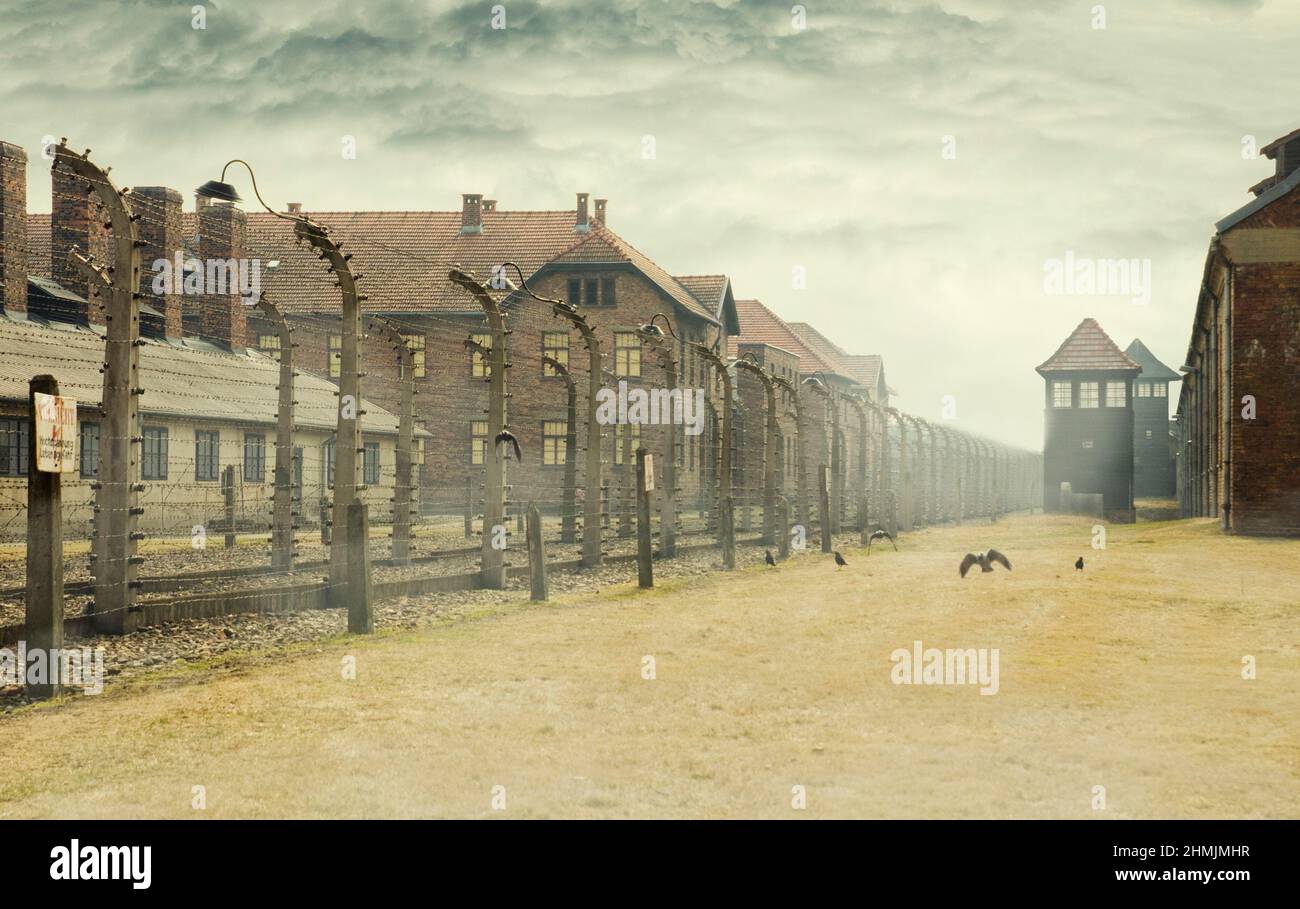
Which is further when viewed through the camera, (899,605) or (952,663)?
(899,605)

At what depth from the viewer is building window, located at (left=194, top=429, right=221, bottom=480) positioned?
31719mm

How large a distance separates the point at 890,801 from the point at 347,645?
22.0 feet

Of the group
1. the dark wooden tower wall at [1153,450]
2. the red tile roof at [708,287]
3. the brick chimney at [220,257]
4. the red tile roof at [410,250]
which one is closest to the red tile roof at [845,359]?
the dark wooden tower wall at [1153,450]

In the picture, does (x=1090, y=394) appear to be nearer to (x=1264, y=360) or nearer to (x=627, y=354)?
(x=627, y=354)

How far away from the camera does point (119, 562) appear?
1134 centimetres

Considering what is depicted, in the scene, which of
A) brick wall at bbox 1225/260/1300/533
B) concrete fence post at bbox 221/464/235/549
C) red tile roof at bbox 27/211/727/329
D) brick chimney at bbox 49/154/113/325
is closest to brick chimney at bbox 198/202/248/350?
brick chimney at bbox 49/154/113/325

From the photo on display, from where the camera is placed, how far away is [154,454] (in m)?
30.8

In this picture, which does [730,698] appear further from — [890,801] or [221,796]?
[221,796]

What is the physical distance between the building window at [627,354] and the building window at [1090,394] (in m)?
19.1

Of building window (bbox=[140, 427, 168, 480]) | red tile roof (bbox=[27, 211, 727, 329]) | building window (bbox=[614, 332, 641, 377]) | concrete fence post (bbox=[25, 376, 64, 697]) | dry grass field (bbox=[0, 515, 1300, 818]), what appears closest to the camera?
dry grass field (bbox=[0, 515, 1300, 818])

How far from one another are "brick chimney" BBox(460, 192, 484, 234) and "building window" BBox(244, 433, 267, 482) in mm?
21715

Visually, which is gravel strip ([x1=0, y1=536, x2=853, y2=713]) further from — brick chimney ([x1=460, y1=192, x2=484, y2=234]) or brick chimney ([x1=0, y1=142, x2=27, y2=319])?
brick chimney ([x1=460, y1=192, x2=484, y2=234])

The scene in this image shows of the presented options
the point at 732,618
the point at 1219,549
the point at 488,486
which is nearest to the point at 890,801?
the point at 732,618

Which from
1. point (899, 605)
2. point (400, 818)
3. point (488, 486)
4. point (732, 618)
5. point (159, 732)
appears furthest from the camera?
point (488, 486)
